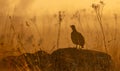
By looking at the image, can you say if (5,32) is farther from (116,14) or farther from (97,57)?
(116,14)

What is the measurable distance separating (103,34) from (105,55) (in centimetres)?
30

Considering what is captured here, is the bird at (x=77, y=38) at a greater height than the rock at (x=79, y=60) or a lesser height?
greater

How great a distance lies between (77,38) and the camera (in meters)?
4.02

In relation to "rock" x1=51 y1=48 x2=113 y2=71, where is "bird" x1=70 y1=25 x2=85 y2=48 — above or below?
above

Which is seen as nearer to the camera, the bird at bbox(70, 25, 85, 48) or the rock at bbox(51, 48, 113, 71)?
the rock at bbox(51, 48, 113, 71)

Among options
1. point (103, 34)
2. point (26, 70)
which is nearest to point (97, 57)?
point (103, 34)

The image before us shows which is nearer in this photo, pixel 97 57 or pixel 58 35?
pixel 97 57

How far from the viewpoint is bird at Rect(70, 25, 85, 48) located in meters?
3.92

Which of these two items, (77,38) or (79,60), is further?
(77,38)

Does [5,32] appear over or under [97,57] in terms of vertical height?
over

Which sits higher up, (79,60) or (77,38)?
(77,38)

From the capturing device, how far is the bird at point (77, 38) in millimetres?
3917

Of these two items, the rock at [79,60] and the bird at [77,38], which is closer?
the rock at [79,60]

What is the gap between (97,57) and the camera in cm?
360
